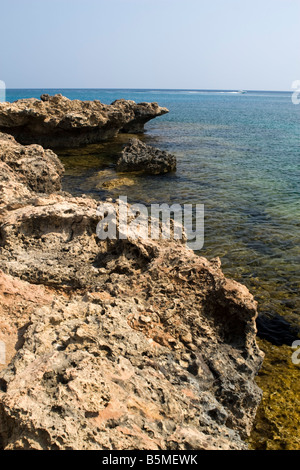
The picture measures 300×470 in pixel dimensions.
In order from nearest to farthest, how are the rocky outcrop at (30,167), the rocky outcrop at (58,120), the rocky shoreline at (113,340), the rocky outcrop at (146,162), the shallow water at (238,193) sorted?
the rocky shoreline at (113,340)
the shallow water at (238,193)
the rocky outcrop at (30,167)
the rocky outcrop at (146,162)
the rocky outcrop at (58,120)

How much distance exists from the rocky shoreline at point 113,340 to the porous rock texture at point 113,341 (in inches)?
0.5

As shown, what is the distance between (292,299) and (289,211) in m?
6.46

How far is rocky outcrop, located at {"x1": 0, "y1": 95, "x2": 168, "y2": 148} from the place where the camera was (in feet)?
71.2

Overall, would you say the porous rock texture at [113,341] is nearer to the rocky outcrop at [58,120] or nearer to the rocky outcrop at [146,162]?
the rocky outcrop at [146,162]

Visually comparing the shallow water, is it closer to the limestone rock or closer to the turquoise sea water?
the turquoise sea water

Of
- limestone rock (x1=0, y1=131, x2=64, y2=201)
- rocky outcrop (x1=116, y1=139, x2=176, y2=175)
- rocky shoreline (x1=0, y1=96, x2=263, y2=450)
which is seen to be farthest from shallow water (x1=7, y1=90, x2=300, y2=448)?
limestone rock (x1=0, y1=131, x2=64, y2=201)

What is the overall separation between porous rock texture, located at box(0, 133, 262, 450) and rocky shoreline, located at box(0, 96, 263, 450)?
13 mm

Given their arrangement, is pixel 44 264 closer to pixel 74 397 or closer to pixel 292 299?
pixel 74 397

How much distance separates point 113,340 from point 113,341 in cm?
2

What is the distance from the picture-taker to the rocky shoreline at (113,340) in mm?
3184

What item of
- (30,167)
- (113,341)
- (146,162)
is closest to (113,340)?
(113,341)

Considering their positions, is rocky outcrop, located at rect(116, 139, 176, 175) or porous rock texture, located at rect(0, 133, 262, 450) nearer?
porous rock texture, located at rect(0, 133, 262, 450)

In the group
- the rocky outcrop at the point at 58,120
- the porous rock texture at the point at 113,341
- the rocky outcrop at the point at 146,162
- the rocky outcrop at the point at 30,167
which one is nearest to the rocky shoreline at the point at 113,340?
the porous rock texture at the point at 113,341

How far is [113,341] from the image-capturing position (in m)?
3.96
